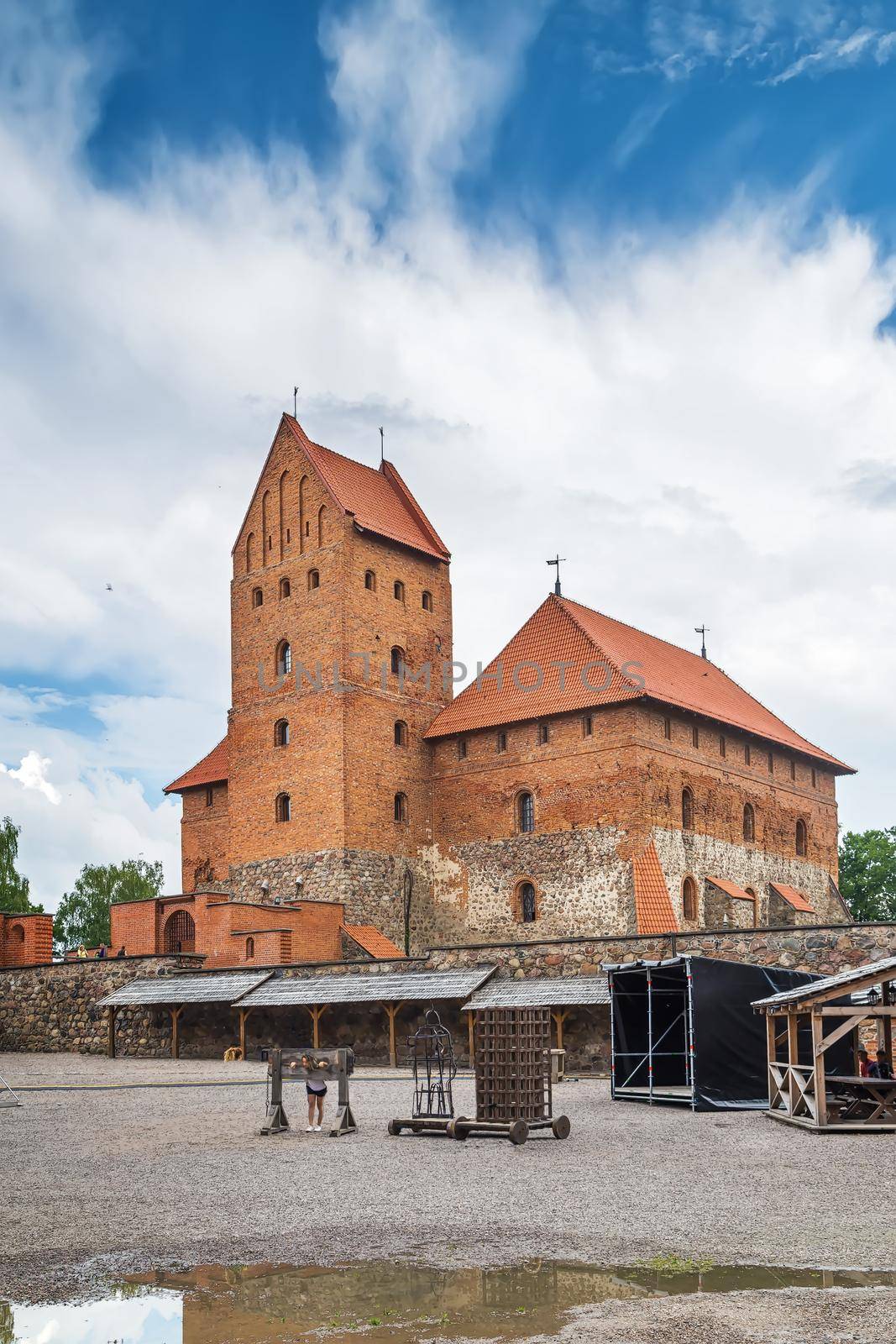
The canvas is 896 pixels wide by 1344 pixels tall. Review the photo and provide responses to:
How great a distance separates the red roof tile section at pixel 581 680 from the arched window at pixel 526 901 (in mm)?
4483

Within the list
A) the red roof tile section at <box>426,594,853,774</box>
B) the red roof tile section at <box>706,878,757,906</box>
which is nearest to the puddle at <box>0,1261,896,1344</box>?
the red roof tile section at <box>426,594,853,774</box>

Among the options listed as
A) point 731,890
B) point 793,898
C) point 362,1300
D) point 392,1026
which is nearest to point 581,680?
point 731,890

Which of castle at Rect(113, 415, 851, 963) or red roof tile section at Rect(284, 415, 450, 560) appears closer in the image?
castle at Rect(113, 415, 851, 963)

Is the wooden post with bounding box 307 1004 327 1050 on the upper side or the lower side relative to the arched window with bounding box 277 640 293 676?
lower

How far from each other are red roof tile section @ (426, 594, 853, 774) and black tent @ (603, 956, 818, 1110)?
14389mm

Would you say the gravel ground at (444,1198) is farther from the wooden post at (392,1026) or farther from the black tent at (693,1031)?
the wooden post at (392,1026)

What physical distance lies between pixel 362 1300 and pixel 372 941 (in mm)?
27884

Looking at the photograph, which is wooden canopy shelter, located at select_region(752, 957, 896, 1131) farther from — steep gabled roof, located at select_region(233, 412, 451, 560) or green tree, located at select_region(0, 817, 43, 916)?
green tree, located at select_region(0, 817, 43, 916)

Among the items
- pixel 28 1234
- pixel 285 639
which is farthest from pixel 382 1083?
pixel 285 639

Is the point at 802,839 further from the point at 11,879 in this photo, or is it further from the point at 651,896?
the point at 11,879

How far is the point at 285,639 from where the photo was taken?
39188 millimetres

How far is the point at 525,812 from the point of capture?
37000 mm

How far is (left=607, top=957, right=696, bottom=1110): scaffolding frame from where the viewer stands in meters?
19.0

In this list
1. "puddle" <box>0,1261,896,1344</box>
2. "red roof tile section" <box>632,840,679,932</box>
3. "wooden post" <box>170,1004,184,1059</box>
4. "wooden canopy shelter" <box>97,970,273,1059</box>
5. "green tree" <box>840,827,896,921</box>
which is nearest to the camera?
"puddle" <box>0,1261,896,1344</box>
